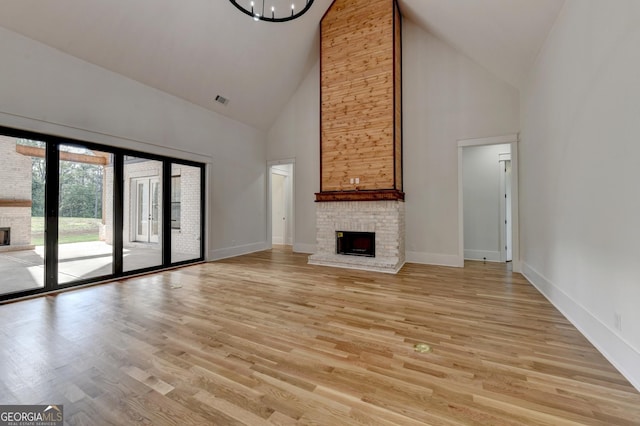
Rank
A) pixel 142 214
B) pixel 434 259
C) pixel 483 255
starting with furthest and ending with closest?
pixel 483 255 → pixel 434 259 → pixel 142 214

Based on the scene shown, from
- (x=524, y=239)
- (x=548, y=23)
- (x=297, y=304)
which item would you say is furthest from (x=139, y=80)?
(x=524, y=239)

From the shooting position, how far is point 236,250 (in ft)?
22.7

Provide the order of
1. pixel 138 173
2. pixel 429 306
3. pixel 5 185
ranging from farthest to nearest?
pixel 138 173
pixel 5 185
pixel 429 306

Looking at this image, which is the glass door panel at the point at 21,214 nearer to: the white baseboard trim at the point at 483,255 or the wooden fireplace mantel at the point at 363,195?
the wooden fireplace mantel at the point at 363,195

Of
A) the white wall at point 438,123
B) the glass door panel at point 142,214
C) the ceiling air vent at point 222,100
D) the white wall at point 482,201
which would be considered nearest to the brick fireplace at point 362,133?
the white wall at point 438,123

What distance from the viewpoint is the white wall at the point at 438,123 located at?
531 centimetres

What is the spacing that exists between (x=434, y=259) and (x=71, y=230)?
6526 millimetres

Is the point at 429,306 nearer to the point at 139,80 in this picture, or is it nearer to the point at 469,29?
the point at 469,29

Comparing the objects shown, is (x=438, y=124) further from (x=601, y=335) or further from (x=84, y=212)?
(x=84, y=212)

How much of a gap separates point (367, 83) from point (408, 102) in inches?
42.8

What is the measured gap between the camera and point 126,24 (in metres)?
4.00

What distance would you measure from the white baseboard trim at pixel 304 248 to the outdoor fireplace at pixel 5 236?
524cm

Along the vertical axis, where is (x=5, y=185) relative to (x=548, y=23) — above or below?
below

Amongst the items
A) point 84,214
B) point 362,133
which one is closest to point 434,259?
point 362,133
